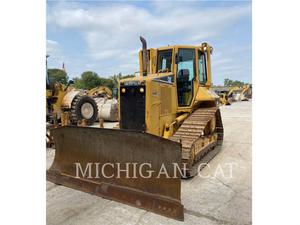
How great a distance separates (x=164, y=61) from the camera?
5.39 metres

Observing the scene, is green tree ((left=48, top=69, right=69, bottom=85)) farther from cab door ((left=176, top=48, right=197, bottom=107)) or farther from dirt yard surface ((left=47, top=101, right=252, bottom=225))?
dirt yard surface ((left=47, top=101, right=252, bottom=225))

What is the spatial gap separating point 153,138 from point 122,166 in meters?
0.67

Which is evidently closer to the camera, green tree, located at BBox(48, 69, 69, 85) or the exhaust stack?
the exhaust stack

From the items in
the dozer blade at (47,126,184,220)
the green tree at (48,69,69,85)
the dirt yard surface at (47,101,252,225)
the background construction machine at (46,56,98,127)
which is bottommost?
the dirt yard surface at (47,101,252,225)

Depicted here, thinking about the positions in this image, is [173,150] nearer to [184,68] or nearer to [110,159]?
[110,159]

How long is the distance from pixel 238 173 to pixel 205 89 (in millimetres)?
2111

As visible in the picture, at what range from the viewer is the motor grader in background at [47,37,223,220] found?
10.5 ft

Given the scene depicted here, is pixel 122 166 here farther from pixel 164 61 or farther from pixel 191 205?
pixel 164 61

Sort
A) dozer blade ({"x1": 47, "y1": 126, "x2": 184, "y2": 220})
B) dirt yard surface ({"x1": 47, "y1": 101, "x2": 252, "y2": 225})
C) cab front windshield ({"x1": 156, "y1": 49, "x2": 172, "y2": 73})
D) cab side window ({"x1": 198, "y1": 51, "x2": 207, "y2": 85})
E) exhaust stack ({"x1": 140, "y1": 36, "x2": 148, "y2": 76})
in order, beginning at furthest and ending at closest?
cab side window ({"x1": 198, "y1": 51, "x2": 207, "y2": 85})
cab front windshield ({"x1": 156, "y1": 49, "x2": 172, "y2": 73})
exhaust stack ({"x1": 140, "y1": 36, "x2": 148, "y2": 76})
dozer blade ({"x1": 47, "y1": 126, "x2": 184, "y2": 220})
dirt yard surface ({"x1": 47, "y1": 101, "x2": 252, "y2": 225})

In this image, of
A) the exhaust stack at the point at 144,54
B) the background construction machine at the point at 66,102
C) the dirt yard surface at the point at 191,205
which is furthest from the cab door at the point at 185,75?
the background construction machine at the point at 66,102

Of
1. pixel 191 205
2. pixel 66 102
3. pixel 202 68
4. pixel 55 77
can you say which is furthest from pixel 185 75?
pixel 55 77

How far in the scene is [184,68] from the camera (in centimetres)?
539

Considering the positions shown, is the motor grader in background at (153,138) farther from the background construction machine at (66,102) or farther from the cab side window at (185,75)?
the background construction machine at (66,102)

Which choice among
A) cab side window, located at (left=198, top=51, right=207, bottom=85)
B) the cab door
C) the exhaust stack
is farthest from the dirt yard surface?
the exhaust stack
